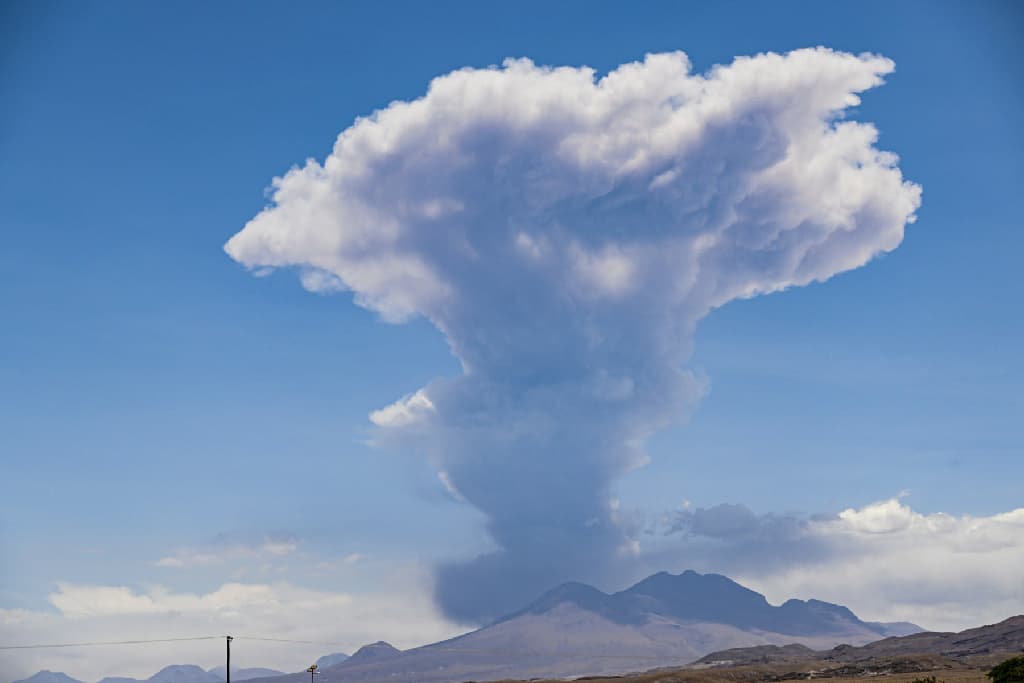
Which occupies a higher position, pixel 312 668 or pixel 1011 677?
pixel 312 668

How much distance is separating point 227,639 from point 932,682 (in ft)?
429

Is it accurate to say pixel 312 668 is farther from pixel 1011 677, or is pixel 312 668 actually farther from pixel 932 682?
pixel 932 682

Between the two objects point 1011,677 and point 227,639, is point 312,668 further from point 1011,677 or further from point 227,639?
point 1011,677

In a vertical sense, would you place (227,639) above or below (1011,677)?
above

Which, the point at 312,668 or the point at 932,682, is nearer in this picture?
the point at 312,668

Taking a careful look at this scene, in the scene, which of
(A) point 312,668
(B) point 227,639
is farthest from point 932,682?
(B) point 227,639

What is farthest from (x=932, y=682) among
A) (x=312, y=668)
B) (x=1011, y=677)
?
(x=312, y=668)

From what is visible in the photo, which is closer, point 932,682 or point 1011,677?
point 1011,677

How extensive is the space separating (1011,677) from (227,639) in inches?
4605

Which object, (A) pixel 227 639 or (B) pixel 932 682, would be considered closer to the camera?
(A) pixel 227 639

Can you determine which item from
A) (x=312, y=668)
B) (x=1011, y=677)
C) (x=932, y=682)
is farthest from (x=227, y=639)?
(x=932, y=682)

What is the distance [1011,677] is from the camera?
6112 inches

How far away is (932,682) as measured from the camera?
7810 inches

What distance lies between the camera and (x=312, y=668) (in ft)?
525
